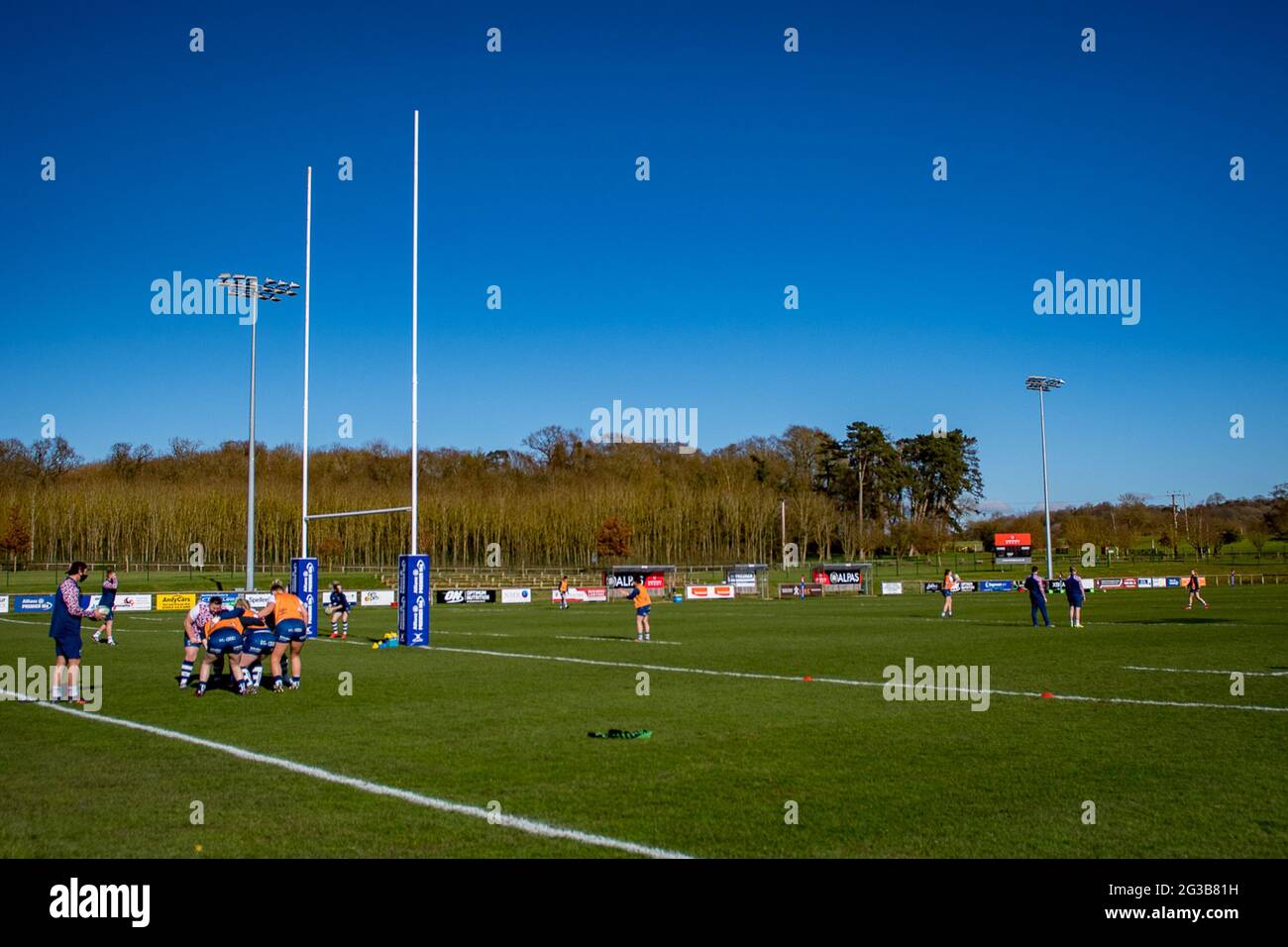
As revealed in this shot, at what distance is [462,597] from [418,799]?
5357 centimetres

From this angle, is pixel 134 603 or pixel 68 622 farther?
pixel 134 603

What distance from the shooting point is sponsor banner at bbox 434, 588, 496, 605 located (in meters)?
60.8

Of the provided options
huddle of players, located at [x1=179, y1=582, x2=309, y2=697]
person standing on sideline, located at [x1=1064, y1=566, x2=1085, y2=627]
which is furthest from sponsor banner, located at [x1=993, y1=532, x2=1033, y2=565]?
huddle of players, located at [x1=179, y1=582, x2=309, y2=697]

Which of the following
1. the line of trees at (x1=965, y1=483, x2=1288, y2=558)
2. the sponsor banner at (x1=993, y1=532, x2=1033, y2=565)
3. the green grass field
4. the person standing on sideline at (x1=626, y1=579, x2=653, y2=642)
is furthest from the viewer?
the line of trees at (x1=965, y1=483, x2=1288, y2=558)

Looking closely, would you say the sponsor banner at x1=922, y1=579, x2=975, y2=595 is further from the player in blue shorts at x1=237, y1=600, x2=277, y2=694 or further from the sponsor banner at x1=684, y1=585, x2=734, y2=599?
the player in blue shorts at x1=237, y1=600, x2=277, y2=694

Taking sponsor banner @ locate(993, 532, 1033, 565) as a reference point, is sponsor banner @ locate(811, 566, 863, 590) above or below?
below

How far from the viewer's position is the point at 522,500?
4299 inches

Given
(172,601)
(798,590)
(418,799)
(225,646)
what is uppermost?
(225,646)

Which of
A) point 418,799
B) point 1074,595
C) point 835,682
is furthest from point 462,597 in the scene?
point 418,799

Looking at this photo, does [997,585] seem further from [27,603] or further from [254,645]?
[254,645]

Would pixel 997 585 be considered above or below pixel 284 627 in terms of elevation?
below

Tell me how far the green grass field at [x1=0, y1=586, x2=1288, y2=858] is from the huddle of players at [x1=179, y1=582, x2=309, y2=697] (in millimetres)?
433
